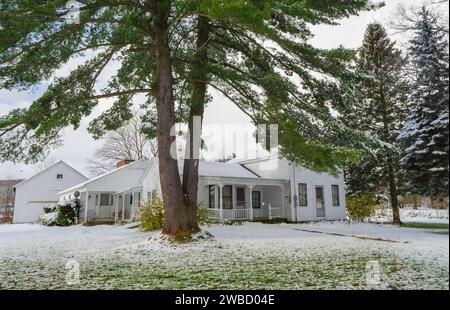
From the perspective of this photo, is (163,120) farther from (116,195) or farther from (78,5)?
(116,195)

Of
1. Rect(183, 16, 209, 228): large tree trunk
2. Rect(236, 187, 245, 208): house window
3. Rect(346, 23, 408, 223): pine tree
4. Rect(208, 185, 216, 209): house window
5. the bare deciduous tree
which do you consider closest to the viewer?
Rect(346, 23, 408, 223): pine tree

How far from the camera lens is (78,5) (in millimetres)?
6941

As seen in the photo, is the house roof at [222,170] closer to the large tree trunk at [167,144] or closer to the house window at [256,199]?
the house window at [256,199]

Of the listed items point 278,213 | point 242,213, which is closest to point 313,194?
point 278,213

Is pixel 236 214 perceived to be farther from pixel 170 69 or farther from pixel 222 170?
pixel 170 69

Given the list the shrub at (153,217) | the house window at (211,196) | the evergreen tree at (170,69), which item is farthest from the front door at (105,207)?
the evergreen tree at (170,69)

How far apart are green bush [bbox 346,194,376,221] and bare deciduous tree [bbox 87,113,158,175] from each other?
20.1 metres

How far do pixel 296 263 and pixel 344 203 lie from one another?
1606 centimetres

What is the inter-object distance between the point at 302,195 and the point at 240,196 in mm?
3795

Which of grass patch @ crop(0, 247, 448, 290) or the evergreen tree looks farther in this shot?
the evergreen tree

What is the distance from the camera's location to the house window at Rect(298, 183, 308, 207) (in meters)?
19.3

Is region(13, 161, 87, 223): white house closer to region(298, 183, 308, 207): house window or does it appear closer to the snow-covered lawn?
region(298, 183, 308, 207): house window

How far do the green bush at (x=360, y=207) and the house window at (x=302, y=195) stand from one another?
2436mm

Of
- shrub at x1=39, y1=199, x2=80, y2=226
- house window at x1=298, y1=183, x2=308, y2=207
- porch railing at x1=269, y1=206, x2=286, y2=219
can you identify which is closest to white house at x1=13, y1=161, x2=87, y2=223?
shrub at x1=39, y1=199, x2=80, y2=226
